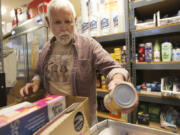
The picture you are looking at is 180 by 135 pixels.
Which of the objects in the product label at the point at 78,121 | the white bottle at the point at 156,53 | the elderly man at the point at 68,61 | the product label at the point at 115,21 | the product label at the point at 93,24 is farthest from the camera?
the product label at the point at 93,24

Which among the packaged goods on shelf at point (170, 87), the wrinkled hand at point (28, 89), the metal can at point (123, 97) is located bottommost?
the packaged goods on shelf at point (170, 87)

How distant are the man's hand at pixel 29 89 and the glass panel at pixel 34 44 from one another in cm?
111

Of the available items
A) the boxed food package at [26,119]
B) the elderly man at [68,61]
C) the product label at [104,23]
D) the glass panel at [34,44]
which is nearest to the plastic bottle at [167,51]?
the product label at [104,23]

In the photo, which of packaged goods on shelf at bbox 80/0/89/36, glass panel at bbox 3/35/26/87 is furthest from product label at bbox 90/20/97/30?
glass panel at bbox 3/35/26/87

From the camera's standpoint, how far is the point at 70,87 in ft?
2.60

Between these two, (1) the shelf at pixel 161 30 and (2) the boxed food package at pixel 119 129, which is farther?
(1) the shelf at pixel 161 30

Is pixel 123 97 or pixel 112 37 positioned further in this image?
pixel 112 37

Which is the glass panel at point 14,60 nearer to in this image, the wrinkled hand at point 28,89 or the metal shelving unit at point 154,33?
the wrinkled hand at point 28,89

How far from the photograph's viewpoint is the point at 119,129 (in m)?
0.61

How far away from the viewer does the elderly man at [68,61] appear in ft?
2.38

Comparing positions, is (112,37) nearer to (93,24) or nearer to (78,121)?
(93,24)

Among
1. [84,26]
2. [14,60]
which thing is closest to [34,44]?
[14,60]

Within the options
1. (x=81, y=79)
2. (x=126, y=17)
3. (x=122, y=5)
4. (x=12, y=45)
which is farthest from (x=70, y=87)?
(x=12, y=45)

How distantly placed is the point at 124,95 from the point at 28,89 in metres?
0.65
